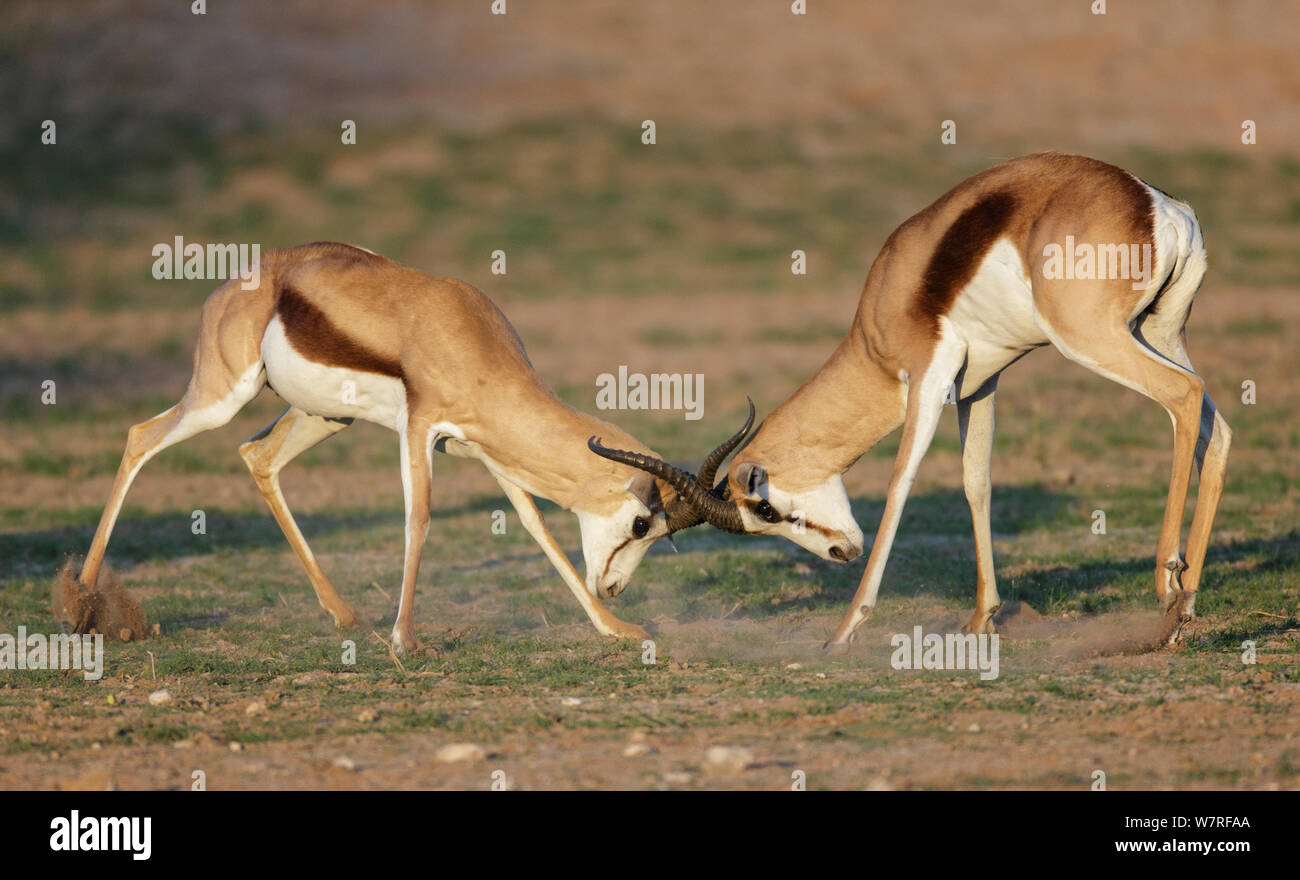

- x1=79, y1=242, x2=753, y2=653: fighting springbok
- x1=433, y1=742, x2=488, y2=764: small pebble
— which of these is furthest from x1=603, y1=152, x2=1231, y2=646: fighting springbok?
x1=433, y1=742, x2=488, y2=764: small pebble

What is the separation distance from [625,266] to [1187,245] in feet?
80.4

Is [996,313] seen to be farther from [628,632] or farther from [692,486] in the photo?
[628,632]

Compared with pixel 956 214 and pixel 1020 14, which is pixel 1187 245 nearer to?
pixel 956 214

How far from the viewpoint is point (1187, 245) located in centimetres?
741

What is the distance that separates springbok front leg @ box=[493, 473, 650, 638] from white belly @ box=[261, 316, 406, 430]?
755 millimetres

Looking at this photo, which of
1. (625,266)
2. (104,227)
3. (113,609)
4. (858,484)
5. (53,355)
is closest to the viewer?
(113,609)

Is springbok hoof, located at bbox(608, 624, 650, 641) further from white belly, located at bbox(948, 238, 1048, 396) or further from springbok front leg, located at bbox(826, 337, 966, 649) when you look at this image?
white belly, located at bbox(948, 238, 1048, 396)

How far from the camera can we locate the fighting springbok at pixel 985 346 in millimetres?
7340

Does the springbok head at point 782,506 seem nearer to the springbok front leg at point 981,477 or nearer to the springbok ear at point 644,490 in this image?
the springbok ear at point 644,490

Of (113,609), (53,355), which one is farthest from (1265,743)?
(53,355)

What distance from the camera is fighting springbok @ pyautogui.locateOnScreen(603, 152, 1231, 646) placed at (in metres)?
7.34

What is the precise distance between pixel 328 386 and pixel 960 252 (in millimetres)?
3581

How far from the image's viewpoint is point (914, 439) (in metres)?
7.86

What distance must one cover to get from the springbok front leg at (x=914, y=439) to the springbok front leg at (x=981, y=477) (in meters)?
0.72
